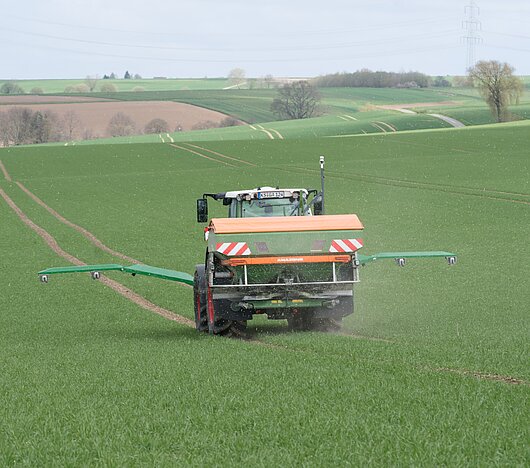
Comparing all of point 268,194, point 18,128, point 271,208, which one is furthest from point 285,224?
point 18,128

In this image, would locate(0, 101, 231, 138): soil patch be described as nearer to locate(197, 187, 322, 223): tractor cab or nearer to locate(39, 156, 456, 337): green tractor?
locate(197, 187, 322, 223): tractor cab

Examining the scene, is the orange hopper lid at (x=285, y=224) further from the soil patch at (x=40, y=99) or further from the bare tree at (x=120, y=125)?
the soil patch at (x=40, y=99)

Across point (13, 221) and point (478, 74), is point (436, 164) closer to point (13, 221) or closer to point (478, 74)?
point (13, 221)

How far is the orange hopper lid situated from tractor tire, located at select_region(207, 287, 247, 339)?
1270 millimetres

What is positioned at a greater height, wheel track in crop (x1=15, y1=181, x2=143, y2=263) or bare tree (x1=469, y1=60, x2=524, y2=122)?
bare tree (x1=469, y1=60, x2=524, y2=122)

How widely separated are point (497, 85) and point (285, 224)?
112128 millimetres

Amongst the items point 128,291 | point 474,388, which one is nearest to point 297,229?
point 474,388

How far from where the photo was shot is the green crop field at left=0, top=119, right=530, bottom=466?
378 inches

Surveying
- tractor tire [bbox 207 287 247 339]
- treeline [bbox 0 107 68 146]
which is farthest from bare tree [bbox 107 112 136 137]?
tractor tire [bbox 207 287 247 339]

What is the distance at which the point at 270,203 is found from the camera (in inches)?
863

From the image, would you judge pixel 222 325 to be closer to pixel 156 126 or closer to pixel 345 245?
pixel 345 245

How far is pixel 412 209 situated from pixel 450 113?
273 ft

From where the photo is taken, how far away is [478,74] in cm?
12812

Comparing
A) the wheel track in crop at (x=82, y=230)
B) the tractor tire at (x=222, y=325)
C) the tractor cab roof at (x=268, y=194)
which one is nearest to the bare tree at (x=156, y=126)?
the wheel track in crop at (x=82, y=230)
